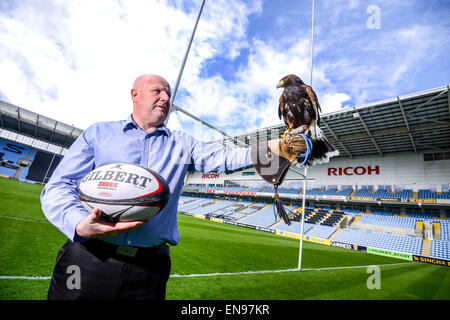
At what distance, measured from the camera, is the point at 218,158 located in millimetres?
1497

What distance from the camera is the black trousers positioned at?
128 cm

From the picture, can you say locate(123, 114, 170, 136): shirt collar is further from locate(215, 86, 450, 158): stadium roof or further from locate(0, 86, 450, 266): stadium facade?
locate(215, 86, 450, 158): stadium roof

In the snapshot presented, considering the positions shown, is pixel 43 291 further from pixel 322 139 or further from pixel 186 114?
pixel 322 139

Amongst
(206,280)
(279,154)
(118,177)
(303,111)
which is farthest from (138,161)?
(206,280)

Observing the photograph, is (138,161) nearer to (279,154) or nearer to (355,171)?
(279,154)

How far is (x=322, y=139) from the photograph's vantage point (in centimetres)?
143

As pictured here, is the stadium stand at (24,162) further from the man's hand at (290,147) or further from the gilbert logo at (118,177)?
the man's hand at (290,147)

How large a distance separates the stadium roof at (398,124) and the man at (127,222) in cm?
1073

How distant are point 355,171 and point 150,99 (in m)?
27.1

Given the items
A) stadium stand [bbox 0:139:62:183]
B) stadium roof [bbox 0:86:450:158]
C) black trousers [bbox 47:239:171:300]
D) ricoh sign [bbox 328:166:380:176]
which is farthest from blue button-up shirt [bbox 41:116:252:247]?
stadium stand [bbox 0:139:62:183]

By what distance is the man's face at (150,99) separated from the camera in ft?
4.77

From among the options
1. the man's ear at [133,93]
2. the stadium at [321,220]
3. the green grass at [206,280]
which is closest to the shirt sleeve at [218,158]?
the man's ear at [133,93]

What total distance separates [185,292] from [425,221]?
24.7 m
